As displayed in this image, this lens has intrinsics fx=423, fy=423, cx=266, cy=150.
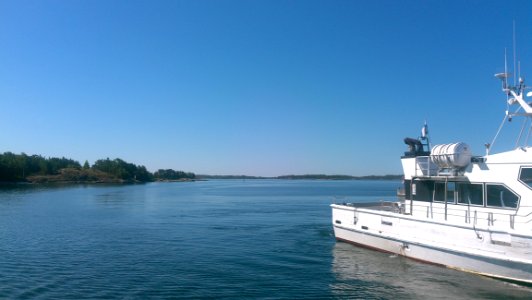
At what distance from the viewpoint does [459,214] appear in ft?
54.6

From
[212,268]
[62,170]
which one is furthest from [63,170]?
[212,268]

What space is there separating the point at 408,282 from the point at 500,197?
4.54 m

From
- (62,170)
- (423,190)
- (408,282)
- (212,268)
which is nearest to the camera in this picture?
(408,282)

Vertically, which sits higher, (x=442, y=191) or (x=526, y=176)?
(x=526, y=176)

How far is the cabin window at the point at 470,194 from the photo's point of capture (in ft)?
52.7

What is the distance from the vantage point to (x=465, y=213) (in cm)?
1623

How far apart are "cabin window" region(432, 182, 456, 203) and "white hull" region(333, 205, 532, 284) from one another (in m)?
1.52

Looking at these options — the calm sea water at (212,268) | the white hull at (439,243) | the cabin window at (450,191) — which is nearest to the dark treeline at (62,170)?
the calm sea water at (212,268)

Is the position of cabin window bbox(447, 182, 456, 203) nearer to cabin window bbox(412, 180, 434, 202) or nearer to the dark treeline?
cabin window bbox(412, 180, 434, 202)

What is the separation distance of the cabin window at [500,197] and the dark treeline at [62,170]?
13985cm

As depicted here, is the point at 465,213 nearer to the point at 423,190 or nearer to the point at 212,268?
the point at 423,190

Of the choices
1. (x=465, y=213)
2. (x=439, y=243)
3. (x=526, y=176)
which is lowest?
(x=439, y=243)

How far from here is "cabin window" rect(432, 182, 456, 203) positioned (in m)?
→ 17.2

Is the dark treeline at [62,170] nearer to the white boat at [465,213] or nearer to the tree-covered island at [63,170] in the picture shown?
the tree-covered island at [63,170]
